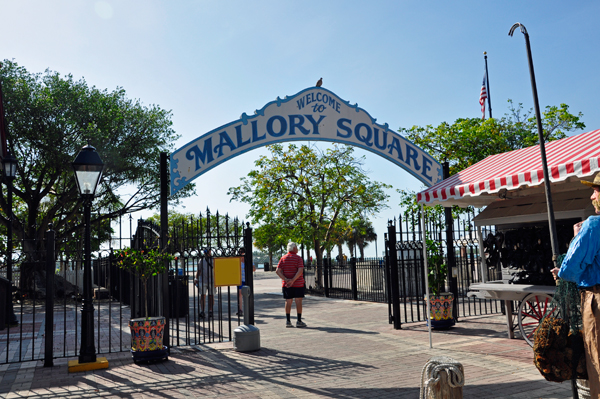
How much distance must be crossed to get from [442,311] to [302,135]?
4.46 meters

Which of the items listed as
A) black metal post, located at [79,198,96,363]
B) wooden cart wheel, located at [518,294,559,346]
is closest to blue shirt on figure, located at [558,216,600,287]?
wooden cart wheel, located at [518,294,559,346]

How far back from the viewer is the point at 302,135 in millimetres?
9102

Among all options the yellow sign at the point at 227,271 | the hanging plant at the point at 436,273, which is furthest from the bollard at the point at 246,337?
the hanging plant at the point at 436,273

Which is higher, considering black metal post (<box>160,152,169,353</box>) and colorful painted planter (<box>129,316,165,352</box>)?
black metal post (<box>160,152,169,353</box>)

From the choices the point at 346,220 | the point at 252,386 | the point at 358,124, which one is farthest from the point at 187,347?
the point at 346,220

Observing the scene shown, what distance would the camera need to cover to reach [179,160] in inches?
331

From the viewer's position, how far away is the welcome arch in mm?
8500

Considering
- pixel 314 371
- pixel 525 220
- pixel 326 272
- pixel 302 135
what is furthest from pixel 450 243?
pixel 326 272

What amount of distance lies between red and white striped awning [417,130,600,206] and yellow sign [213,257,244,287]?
3.50 meters

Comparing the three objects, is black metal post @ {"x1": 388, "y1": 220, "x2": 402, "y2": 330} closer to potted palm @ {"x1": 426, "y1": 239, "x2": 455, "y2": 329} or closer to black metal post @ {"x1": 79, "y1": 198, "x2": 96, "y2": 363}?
potted palm @ {"x1": 426, "y1": 239, "x2": 455, "y2": 329}

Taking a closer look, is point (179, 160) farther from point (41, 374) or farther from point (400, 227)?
point (400, 227)

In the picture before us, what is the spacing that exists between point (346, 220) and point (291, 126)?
13798 mm

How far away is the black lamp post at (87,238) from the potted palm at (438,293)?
6283 millimetres

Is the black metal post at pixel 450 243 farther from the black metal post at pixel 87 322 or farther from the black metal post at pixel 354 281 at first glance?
the black metal post at pixel 87 322
